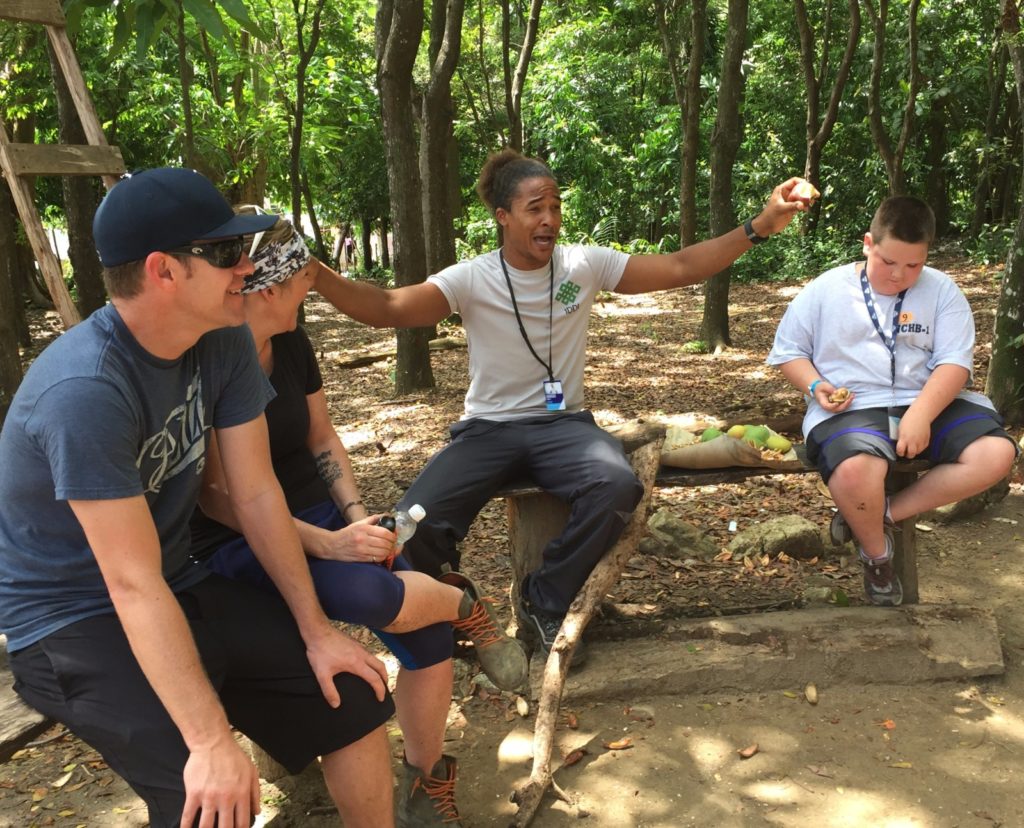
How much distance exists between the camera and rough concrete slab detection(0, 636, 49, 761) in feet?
7.05

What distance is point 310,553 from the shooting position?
274 centimetres

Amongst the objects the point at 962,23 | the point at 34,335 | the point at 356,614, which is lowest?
the point at 34,335

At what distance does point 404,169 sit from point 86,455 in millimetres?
6317

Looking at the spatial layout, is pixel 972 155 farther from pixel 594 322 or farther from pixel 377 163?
pixel 377 163

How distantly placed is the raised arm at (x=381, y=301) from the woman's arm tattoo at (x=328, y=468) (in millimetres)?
612

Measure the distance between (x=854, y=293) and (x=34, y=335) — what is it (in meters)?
16.4

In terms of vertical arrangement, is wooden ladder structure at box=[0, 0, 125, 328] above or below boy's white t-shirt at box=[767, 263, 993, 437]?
above

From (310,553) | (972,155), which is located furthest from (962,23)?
(310,553)

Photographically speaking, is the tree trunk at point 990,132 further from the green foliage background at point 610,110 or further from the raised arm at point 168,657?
the raised arm at point 168,657

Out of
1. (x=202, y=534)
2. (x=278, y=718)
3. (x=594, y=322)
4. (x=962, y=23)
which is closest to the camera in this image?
(x=278, y=718)

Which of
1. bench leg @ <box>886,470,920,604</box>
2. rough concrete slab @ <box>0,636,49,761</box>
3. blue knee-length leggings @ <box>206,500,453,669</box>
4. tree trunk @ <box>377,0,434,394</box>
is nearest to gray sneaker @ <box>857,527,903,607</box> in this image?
bench leg @ <box>886,470,920,604</box>

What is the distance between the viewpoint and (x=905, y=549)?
3902 millimetres

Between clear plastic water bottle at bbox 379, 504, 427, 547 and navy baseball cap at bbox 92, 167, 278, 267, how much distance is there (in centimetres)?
103

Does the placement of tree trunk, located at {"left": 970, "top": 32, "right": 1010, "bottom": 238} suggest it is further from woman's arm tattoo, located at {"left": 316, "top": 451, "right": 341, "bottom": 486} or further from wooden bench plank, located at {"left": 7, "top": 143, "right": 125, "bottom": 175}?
woman's arm tattoo, located at {"left": 316, "top": 451, "right": 341, "bottom": 486}
